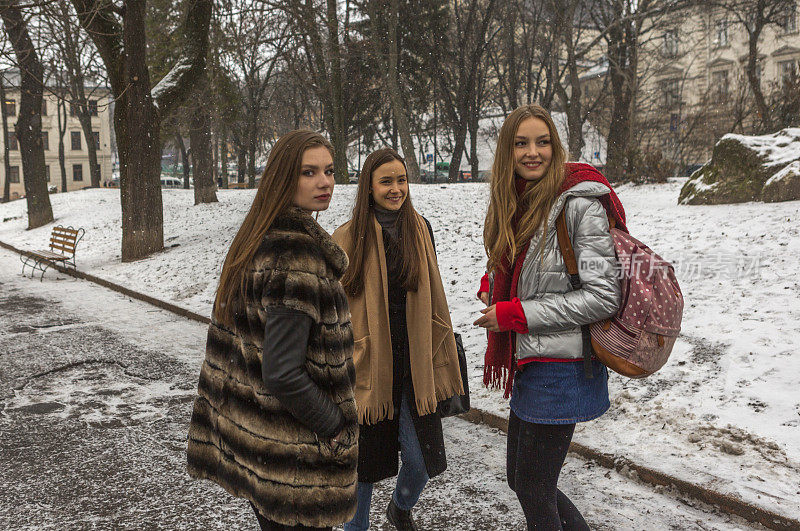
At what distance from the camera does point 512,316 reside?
250cm

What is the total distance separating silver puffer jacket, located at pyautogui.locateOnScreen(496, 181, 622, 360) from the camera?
7.74 ft

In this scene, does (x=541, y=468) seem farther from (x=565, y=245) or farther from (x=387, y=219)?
(x=387, y=219)

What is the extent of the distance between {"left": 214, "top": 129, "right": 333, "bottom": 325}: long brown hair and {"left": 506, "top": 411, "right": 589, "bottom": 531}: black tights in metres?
1.22

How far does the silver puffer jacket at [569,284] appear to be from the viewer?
92.9 inches

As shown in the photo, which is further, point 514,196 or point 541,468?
point 514,196

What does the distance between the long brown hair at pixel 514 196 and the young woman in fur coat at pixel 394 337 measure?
1.56 ft

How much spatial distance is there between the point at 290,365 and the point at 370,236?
1363 mm

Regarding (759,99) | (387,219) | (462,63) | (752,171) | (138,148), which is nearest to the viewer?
(387,219)

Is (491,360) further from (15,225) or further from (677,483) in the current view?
(15,225)

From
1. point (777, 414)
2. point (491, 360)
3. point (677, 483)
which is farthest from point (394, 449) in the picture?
point (777, 414)

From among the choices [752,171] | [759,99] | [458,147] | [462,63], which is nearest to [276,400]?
[752,171]

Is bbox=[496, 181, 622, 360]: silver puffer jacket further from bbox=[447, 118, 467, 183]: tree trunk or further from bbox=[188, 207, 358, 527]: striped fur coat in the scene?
bbox=[447, 118, 467, 183]: tree trunk

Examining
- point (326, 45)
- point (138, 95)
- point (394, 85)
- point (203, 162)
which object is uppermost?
point (326, 45)

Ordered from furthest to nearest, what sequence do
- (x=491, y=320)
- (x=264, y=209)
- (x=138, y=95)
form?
(x=138, y=95), (x=491, y=320), (x=264, y=209)
